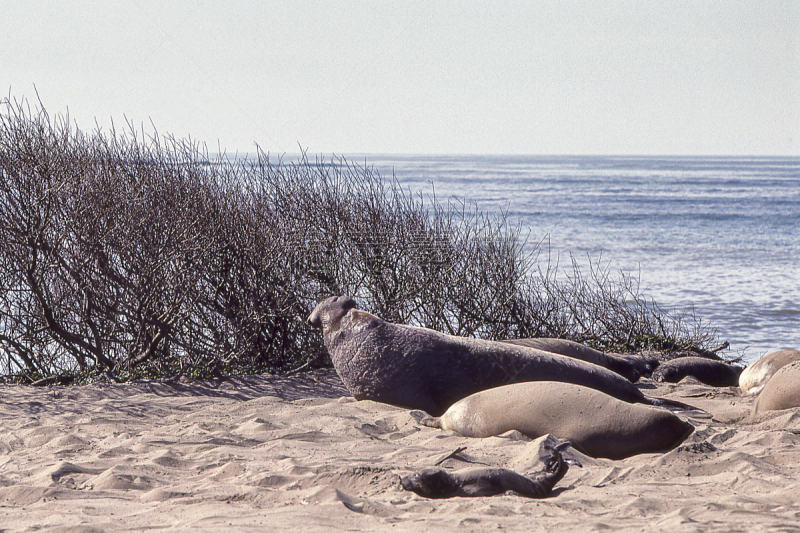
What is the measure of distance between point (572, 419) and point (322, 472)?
1.81 metres

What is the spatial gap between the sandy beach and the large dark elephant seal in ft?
0.98

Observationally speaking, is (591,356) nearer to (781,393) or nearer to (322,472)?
(781,393)

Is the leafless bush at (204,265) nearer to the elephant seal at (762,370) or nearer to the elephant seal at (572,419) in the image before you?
the elephant seal at (762,370)

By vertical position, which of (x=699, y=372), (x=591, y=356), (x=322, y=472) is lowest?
(x=699, y=372)

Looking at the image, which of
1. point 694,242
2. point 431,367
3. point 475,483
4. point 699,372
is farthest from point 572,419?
point 694,242

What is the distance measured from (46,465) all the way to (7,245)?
11.3ft

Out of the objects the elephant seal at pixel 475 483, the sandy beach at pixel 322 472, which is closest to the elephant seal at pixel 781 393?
the sandy beach at pixel 322 472

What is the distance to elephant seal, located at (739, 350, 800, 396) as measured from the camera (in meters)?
6.95

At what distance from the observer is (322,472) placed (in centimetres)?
375

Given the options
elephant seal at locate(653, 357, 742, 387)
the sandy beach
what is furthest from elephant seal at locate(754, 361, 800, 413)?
elephant seal at locate(653, 357, 742, 387)

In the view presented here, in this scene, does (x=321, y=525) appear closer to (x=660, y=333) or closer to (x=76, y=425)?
(x=76, y=425)

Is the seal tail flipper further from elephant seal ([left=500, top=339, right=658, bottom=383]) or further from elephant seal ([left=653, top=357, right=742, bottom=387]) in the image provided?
elephant seal ([left=653, top=357, right=742, bottom=387])

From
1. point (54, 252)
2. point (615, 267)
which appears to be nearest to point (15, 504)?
point (54, 252)

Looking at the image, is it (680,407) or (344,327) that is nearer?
(680,407)
